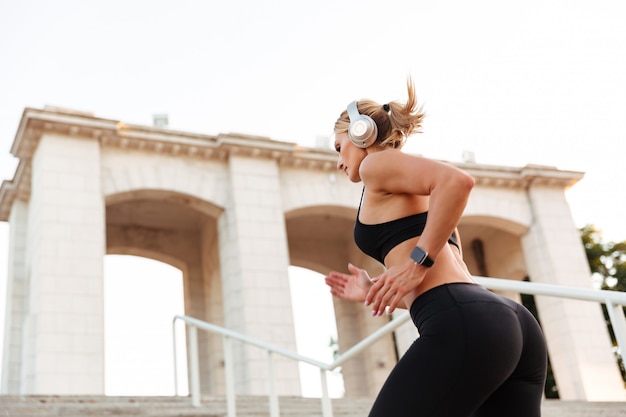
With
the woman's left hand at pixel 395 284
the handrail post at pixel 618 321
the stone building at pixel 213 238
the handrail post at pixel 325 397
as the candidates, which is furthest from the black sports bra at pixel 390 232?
the stone building at pixel 213 238

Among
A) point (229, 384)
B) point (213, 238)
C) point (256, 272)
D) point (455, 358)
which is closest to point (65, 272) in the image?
point (256, 272)

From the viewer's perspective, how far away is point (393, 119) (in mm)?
2172

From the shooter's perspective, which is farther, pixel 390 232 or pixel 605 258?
pixel 605 258

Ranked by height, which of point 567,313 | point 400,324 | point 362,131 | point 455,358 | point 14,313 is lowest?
point 455,358

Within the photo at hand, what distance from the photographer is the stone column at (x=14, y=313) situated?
13.6 m

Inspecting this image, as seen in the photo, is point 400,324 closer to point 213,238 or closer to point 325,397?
point 325,397

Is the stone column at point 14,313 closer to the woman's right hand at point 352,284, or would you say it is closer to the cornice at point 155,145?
the cornice at point 155,145

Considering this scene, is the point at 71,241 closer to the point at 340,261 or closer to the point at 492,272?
the point at 340,261

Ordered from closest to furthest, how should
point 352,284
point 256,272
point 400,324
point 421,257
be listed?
point 421,257 < point 352,284 < point 400,324 < point 256,272

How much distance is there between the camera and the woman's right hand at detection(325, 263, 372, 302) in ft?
7.76

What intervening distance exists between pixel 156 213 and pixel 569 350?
32.8 feet

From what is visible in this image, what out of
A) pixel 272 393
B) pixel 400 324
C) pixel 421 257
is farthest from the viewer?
pixel 272 393

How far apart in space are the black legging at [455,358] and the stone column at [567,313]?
1478 centimetres

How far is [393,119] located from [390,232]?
373mm
